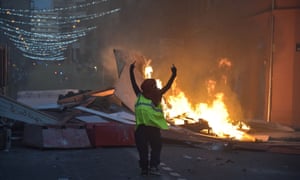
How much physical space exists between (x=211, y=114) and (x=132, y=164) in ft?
26.3

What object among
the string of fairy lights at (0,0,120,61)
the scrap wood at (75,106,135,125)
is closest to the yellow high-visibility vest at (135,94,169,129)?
the scrap wood at (75,106,135,125)

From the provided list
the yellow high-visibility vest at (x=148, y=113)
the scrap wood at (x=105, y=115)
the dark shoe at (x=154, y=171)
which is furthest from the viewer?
the scrap wood at (x=105, y=115)

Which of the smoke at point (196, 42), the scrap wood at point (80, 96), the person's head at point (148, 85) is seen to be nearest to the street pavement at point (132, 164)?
the person's head at point (148, 85)

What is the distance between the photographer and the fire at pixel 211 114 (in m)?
13.9

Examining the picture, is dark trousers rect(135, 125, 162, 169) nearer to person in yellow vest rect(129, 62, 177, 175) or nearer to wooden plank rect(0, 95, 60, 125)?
person in yellow vest rect(129, 62, 177, 175)

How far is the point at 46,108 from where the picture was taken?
14.6 metres

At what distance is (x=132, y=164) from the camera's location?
9.37 metres

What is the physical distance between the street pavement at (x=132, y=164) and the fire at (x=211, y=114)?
2.29 m

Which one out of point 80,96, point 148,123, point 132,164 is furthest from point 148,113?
point 80,96

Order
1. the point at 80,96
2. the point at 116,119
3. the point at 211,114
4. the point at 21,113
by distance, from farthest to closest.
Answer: the point at 211,114
the point at 80,96
the point at 116,119
the point at 21,113

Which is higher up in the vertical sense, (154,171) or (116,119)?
(116,119)

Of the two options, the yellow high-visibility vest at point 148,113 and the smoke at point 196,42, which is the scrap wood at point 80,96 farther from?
the yellow high-visibility vest at point 148,113

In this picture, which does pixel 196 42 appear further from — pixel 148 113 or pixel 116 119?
pixel 148 113

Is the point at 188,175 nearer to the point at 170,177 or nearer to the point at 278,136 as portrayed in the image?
the point at 170,177
